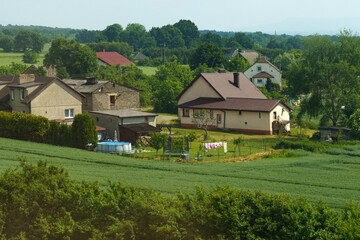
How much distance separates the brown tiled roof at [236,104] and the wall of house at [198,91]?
1.78ft

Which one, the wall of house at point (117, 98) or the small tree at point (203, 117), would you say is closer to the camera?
the small tree at point (203, 117)

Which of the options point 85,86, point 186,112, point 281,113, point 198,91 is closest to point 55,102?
point 85,86

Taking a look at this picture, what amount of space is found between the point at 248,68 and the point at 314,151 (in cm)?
6267

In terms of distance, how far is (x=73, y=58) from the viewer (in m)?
79.5

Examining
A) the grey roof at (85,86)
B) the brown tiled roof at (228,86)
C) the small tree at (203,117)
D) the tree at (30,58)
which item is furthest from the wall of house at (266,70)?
the tree at (30,58)

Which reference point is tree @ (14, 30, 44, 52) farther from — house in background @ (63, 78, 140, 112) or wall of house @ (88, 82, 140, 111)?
wall of house @ (88, 82, 140, 111)

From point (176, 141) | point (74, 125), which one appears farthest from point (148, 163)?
point (74, 125)

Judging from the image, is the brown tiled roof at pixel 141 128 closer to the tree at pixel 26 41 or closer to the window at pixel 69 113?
the window at pixel 69 113

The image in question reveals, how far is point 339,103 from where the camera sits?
48.8 m

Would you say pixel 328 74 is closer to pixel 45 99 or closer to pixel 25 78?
pixel 45 99

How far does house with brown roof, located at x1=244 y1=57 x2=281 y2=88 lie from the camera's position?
96000mm

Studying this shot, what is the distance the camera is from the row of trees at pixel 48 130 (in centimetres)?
3956

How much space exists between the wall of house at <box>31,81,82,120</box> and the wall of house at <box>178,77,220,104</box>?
12.0 m

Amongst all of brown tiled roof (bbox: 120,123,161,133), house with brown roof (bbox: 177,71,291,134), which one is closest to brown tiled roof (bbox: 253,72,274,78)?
house with brown roof (bbox: 177,71,291,134)
